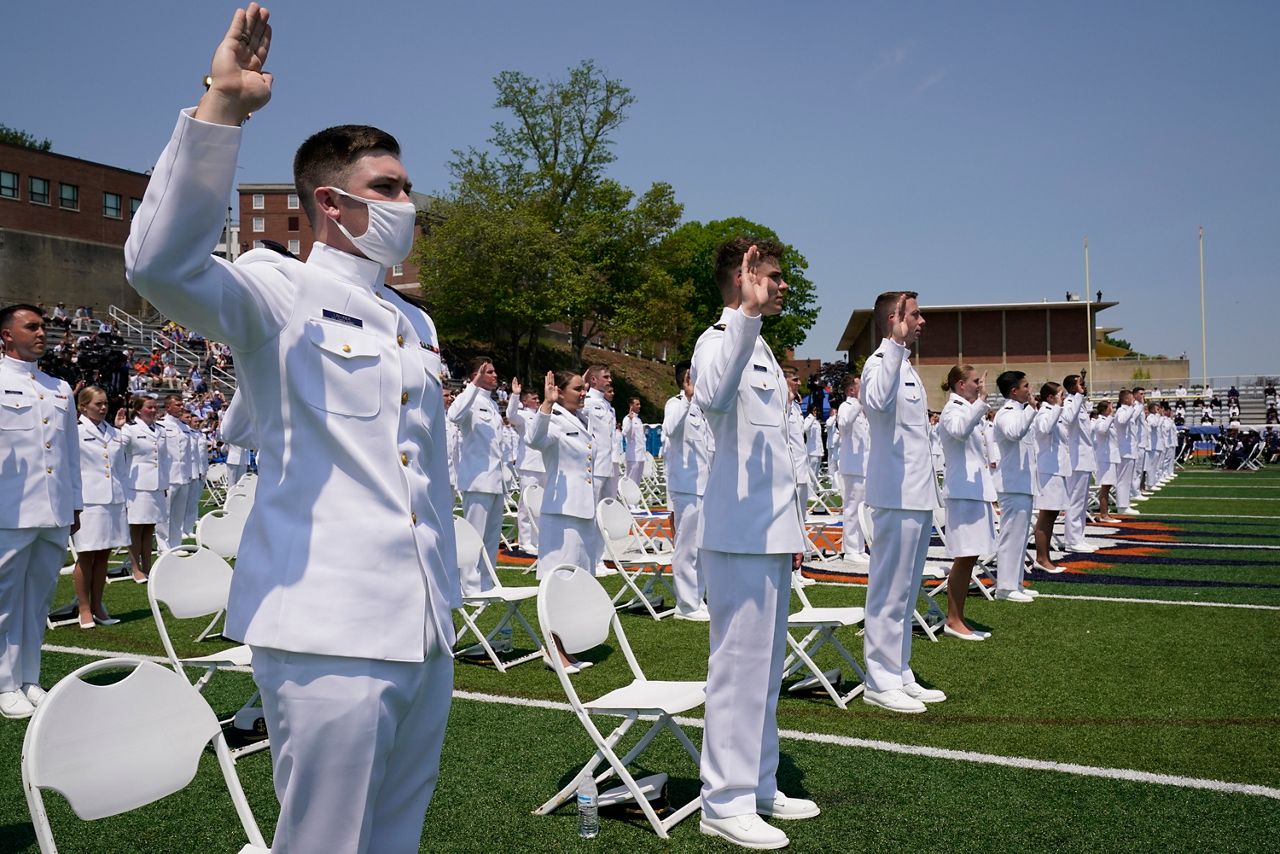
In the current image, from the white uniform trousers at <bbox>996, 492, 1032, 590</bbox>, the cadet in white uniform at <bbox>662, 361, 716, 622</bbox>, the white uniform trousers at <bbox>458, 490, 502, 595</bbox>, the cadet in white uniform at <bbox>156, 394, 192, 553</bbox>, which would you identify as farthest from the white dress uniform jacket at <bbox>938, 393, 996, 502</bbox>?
the cadet in white uniform at <bbox>156, 394, 192, 553</bbox>

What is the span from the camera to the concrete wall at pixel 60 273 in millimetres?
51281

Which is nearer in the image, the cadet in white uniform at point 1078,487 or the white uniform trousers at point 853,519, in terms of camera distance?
the white uniform trousers at point 853,519

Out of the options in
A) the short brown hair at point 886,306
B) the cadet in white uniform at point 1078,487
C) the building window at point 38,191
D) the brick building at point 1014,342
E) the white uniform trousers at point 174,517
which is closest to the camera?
the short brown hair at point 886,306

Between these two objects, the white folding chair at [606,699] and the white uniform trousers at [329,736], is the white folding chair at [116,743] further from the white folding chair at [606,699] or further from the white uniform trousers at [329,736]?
the white folding chair at [606,699]

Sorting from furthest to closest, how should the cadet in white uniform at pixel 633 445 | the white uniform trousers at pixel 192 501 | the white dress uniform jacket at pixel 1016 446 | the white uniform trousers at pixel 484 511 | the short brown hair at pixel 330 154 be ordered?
the cadet in white uniform at pixel 633 445
the white uniform trousers at pixel 192 501
the white uniform trousers at pixel 484 511
the white dress uniform jacket at pixel 1016 446
the short brown hair at pixel 330 154

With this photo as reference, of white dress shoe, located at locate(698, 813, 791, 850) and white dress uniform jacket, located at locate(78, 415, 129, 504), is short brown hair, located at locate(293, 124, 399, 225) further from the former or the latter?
A: white dress uniform jacket, located at locate(78, 415, 129, 504)

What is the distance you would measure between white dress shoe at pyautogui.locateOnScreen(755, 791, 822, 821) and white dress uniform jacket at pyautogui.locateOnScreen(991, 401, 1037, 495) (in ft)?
20.9

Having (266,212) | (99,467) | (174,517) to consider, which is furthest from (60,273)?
(99,467)

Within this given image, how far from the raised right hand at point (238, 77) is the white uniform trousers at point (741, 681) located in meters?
3.08

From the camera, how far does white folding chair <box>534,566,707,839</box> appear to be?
14.4ft

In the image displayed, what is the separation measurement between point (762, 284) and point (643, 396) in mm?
54366

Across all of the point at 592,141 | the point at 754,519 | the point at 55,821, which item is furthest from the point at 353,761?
the point at 592,141

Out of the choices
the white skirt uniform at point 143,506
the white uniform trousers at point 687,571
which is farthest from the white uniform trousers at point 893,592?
the white skirt uniform at point 143,506

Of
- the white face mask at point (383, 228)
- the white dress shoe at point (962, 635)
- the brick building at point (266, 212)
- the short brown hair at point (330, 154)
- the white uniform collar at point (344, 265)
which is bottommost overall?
the white dress shoe at point (962, 635)
